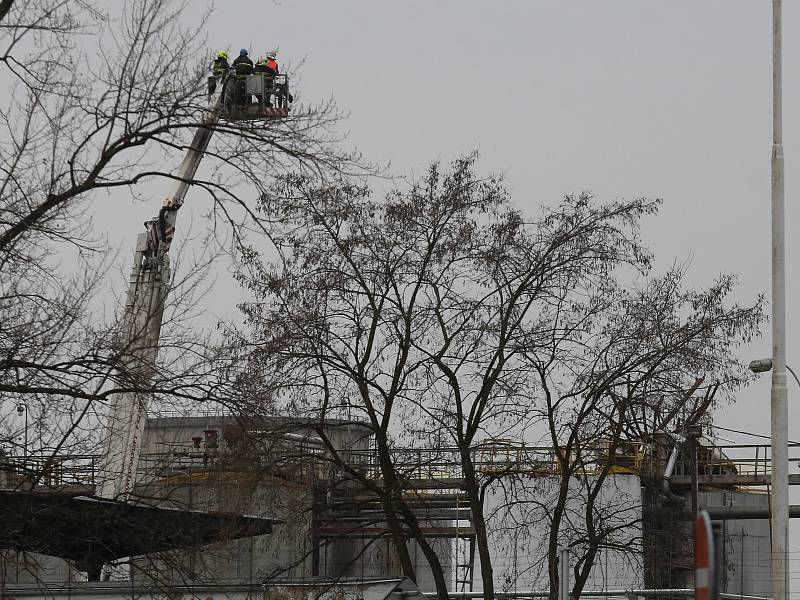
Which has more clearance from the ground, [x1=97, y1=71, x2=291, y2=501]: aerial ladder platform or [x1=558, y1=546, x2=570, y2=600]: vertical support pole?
[x1=97, y1=71, x2=291, y2=501]: aerial ladder platform

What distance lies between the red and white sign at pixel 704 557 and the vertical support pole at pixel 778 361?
13810mm

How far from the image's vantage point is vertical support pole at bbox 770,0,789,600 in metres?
20.0

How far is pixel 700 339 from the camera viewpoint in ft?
85.6

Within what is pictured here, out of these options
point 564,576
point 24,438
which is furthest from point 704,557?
point 564,576

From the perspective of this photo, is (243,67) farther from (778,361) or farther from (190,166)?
(778,361)

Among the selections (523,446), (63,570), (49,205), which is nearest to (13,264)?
(49,205)

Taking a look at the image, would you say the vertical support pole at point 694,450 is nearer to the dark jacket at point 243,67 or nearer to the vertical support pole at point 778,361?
the vertical support pole at point 778,361

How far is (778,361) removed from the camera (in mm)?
21109

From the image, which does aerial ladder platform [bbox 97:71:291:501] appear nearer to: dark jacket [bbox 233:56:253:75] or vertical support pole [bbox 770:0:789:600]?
dark jacket [bbox 233:56:253:75]

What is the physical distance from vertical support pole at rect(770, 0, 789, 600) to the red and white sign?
1381 centimetres

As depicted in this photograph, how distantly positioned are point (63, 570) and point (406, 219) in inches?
564

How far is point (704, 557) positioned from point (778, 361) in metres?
15.2

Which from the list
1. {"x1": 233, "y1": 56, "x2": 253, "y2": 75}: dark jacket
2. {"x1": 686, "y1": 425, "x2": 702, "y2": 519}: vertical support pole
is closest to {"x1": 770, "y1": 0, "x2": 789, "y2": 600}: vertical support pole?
{"x1": 686, "y1": 425, "x2": 702, "y2": 519}: vertical support pole

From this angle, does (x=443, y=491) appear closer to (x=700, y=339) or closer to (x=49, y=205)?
(x=700, y=339)
